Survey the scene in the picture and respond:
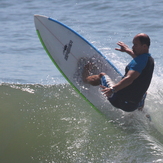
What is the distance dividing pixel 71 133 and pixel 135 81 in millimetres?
1359

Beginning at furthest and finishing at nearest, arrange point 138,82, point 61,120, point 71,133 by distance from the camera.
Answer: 1. point 61,120
2. point 71,133
3. point 138,82

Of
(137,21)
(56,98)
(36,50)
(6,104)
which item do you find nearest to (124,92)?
(56,98)

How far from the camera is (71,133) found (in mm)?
5859

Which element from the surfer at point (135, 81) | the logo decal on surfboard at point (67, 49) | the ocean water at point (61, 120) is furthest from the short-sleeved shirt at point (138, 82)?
A: the logo decal on surfboard at point (67, 49)

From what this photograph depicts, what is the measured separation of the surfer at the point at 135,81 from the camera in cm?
507

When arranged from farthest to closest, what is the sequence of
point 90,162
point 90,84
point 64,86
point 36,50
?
point 36,50
point 64,86
point 90,84
point 90,162

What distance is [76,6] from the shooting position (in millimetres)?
18625

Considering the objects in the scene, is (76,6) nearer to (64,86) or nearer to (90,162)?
(64,86)

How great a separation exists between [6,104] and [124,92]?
9.11 ft

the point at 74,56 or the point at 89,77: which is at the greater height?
the point at 74,56

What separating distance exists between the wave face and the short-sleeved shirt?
0.57 m

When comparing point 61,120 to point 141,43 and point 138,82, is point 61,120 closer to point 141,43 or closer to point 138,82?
point 138,82

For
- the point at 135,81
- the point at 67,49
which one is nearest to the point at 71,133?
the point at 135,81

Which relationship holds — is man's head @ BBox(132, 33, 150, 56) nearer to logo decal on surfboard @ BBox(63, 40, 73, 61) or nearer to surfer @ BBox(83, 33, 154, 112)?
surfer @ BBox(83, 33, 154, 112)
